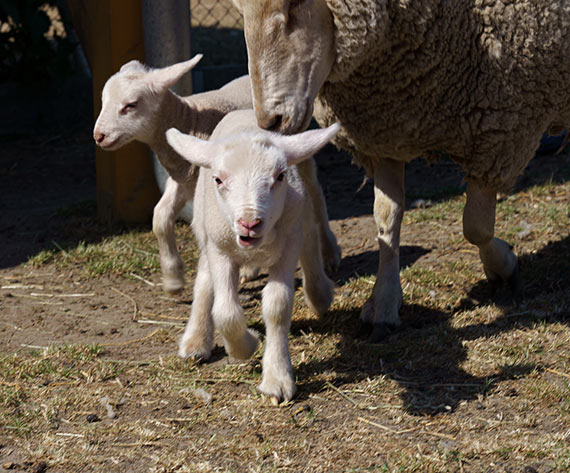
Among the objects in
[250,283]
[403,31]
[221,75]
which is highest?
[403,31]

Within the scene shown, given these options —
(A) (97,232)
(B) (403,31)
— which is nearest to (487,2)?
(B) (403,31)

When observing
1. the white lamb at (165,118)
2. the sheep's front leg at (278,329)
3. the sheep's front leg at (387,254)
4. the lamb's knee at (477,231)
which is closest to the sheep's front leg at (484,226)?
the lamb's knee at (477,231)

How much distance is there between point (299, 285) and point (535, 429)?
6.13 feet

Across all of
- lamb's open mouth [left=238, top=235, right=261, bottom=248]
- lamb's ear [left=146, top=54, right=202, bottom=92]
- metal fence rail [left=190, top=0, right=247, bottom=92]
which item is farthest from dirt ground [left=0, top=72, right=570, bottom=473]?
metal fence rail [left=190, top=0, right=247, bottom=92]

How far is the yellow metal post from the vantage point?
205 inches

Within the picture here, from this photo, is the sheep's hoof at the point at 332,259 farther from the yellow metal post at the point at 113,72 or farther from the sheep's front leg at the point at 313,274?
the yellow metal post at the point at 113,72

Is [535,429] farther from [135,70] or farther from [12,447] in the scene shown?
[135,70]

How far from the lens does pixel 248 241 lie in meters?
2.84

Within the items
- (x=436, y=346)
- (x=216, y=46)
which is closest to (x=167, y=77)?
(x=436, y=346)

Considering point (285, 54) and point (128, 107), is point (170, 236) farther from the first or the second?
point (285, 54)

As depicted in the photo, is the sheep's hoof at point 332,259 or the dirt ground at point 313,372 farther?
the sheep's hoof at point 332,259

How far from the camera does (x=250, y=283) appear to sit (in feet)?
15.4

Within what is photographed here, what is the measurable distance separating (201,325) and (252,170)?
99 cm

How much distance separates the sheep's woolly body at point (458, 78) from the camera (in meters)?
3.45
